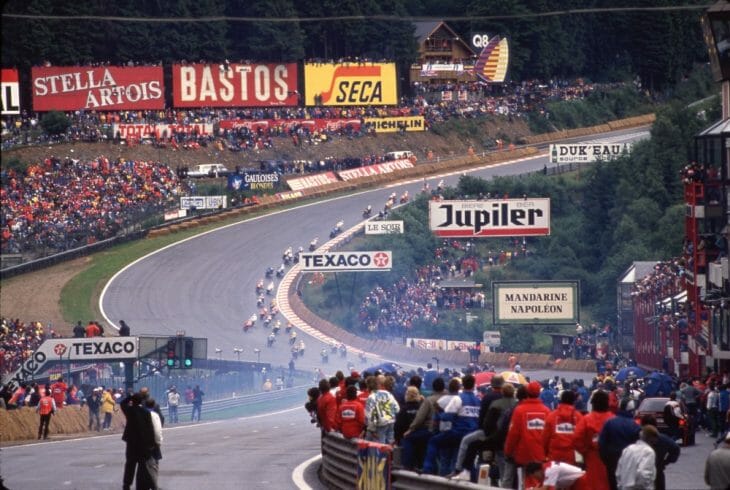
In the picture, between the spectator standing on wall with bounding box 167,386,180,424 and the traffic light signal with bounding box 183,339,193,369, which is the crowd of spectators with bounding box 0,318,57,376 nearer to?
the spectator standing on wall with bounding box 167,386,180,424

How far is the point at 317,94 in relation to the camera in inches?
4761

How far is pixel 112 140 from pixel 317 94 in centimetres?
1858

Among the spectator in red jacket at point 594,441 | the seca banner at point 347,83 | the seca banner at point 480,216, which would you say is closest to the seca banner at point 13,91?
the seca banner at point 347,83

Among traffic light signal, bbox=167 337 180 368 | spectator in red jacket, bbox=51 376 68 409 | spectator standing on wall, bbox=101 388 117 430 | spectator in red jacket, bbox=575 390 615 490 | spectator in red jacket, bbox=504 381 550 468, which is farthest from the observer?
traffic light signal, bbox=167 337 180 368

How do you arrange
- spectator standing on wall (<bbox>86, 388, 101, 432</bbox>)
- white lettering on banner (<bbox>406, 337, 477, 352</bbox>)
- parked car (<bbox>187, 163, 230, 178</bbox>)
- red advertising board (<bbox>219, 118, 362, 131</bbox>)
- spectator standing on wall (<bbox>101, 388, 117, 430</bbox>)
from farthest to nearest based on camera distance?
1. red advertising board (<bbox>219, 118, 362, 131</bbox>)
2. parked car (<bbox>187, 163, 230, 178</bbox>)
3. white lettering on banner (<bbox>406, 337, 477, 352</bbox>)
4. spectator standing on wall (<bbox>101, 388, 117, 430</bbox>)
5. spectator standing on wall (<bbox>86, 388, 101, 432</bbox>)

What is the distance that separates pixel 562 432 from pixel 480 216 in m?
46.7

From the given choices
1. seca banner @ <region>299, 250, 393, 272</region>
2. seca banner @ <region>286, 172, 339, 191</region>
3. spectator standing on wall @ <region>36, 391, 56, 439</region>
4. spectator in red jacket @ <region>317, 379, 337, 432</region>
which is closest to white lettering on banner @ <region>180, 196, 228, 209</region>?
seca banner @ <region>286, 172, 339, 191</region>

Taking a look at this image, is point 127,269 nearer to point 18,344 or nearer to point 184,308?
point 184,308

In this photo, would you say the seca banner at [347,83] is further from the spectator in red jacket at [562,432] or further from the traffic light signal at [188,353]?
the spectator in red jacket at [562,432]

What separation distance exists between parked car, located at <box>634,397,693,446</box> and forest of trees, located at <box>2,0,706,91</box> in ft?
278

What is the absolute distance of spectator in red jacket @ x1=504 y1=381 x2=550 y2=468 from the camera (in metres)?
17.7

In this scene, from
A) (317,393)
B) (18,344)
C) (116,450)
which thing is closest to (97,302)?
(18,344)

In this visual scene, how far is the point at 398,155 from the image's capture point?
4702 inches

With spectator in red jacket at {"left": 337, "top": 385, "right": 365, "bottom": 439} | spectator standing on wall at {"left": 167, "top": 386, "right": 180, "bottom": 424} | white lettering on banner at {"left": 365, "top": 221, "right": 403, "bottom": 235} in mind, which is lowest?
spectator standing on wall at {"left": 167, "top": 386, "right": 180, "bottom": 424}
